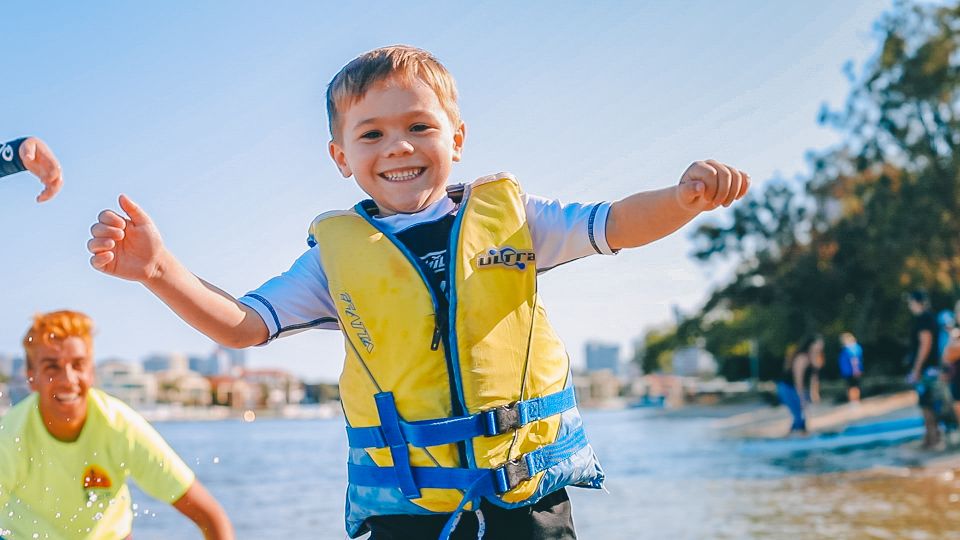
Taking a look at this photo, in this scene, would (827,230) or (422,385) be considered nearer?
(422,385)

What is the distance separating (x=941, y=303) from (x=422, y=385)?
94.4ft

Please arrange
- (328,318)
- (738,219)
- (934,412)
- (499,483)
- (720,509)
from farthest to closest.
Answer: (738,219)
(934,412)
(720,509)
(328,318)
(499,483)

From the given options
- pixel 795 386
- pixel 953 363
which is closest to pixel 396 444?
pixel 953 363

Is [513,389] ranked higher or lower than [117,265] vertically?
lower

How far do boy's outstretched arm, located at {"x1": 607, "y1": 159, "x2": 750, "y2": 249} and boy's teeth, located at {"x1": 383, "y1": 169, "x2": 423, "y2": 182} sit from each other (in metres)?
0.48

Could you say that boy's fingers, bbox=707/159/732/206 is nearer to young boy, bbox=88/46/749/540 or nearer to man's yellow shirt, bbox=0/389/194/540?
young boy, bbox=88/46/749/540

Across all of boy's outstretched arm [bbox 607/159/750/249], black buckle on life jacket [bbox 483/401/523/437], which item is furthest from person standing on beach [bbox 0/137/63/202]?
boy's outstretched arm [bbox 607/159/750/249]

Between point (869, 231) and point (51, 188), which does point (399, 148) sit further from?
point (869, 231)

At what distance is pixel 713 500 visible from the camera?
35.9 ft

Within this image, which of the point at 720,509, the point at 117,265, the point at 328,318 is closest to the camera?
the point at 117,265

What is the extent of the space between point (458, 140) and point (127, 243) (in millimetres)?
890

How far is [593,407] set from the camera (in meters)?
84.6

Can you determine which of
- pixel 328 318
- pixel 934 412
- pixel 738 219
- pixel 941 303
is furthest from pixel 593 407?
Answer: pixel 328 318

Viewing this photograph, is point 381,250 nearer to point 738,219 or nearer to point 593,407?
point 738,219
